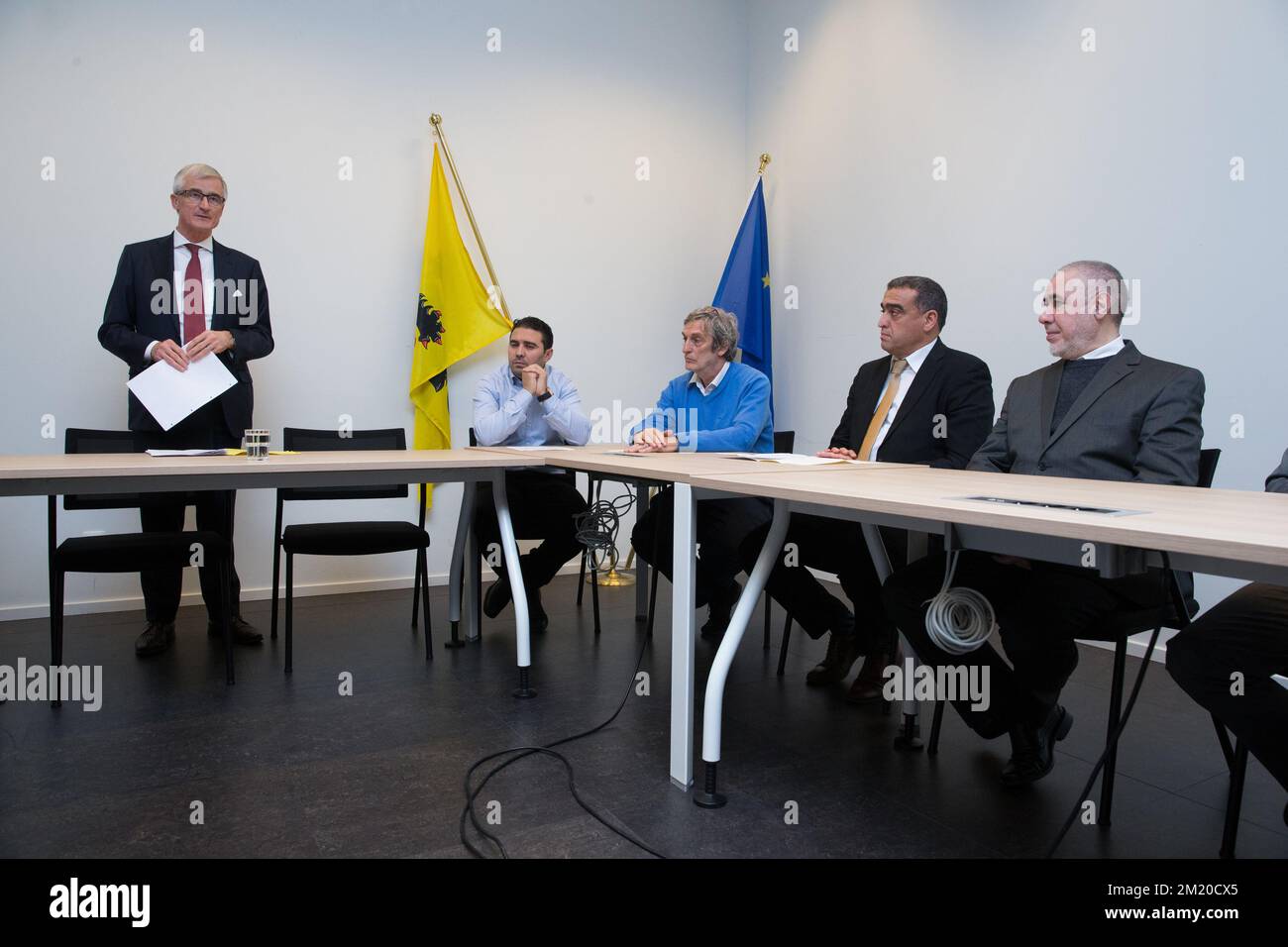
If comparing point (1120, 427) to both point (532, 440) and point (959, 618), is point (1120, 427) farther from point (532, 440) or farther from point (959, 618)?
point (532, 440)

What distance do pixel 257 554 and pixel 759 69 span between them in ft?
13.0

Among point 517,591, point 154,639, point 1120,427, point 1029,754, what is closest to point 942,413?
point 1120,427

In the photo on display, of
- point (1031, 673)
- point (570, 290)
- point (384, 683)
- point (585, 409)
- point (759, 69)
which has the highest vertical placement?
point (759, 69)

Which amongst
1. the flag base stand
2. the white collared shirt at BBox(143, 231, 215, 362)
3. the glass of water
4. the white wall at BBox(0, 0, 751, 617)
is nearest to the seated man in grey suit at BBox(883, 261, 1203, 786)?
the glass of water

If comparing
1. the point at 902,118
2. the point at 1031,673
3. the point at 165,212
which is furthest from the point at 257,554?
the point at 902,118

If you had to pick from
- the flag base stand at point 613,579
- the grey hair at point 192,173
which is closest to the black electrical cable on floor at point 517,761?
the flag base stand at point 613,579

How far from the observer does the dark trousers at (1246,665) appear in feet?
4.58

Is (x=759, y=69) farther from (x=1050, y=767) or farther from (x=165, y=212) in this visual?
(x=1050, y=767)

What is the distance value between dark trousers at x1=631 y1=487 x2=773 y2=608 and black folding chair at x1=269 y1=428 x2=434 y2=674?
84cm

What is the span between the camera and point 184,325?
9.99 feet

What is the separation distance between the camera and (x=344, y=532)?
297cm

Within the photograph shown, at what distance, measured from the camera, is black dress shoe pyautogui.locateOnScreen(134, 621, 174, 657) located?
117 inches

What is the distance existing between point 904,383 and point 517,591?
1.41 meters

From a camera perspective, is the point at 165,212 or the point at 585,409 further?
the point at 585,409
